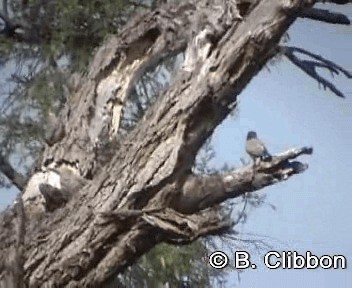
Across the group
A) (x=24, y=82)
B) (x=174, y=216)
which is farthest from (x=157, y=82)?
(x=174, y=216)

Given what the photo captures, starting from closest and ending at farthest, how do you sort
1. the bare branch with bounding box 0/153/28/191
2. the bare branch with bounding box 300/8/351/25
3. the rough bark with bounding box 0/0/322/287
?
1. the rough bark with bounding box 0/0/322/287
2. the bare branch with bounding box 300/8/351/25
3. the bare branch with bounding box 0/153/28/191

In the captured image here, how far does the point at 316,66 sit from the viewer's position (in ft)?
5.77

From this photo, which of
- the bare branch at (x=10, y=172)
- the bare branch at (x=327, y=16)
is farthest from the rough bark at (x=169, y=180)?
the bare branch at (x=10, y=172)

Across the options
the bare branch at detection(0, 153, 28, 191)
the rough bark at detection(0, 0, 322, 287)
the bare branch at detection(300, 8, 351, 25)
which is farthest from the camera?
the bare branch at detection(0, 153, 28, 191)

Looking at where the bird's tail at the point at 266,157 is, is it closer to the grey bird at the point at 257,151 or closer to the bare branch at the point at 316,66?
the grey bird at the point at 257,151

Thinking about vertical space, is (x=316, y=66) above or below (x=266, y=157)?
above

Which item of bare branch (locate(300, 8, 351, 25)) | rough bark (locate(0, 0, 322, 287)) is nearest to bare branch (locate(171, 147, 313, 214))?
rough bark (locate(0, 0, 322, 287))

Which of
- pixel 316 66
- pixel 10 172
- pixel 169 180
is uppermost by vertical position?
pixel 316 66

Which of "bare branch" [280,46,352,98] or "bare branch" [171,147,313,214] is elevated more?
"bare branch" [280,46,352,98]

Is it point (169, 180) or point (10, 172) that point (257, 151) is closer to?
point (169, 180)

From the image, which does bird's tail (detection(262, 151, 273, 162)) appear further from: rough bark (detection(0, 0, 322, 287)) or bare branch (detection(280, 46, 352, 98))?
bare branch (detection(280, 46, 352, 98))

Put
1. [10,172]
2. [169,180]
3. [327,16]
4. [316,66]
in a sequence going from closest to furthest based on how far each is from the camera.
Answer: [169,180], [327,16], [316,66], [10,172]

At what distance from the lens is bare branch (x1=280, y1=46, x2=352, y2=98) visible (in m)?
1.72

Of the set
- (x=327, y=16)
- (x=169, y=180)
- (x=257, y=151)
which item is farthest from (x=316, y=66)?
(x=169, y=180)
